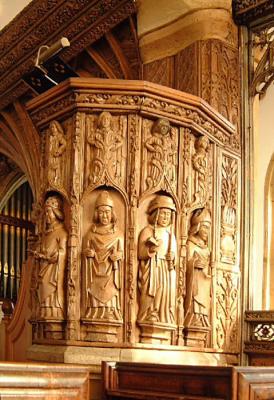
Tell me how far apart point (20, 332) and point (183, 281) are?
164cm

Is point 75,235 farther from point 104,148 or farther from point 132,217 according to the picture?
point 104,148

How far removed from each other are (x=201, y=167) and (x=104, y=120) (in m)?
0.69

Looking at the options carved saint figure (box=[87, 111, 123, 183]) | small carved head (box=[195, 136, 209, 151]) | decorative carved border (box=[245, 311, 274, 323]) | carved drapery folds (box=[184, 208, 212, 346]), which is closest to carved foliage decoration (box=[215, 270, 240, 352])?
decorative carved border (box=[245, 311, 274, 323])

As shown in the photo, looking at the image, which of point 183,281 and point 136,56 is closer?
point 183,281

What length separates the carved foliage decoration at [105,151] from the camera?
160 inches

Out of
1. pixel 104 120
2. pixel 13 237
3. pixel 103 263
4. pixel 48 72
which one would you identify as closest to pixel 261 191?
pixel 104 120

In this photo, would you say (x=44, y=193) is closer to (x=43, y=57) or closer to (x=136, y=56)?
(x=43, y=57)

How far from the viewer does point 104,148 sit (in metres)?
4.10

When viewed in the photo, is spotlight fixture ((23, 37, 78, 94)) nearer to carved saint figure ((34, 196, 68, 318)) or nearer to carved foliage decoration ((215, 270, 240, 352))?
carved saint figure ((34, 196, 68, 318))

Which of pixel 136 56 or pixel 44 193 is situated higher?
pixel 136 56

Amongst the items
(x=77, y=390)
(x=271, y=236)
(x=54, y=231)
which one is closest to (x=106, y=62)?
(x=271, y=236)

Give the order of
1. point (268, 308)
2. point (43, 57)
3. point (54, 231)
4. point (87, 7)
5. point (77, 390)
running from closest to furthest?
point (77, 390) → point (54, 231) → point (268, 308) → point (43, 57) → point (87, 7)

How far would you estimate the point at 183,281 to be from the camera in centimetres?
418

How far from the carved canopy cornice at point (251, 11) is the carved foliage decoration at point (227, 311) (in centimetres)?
189
